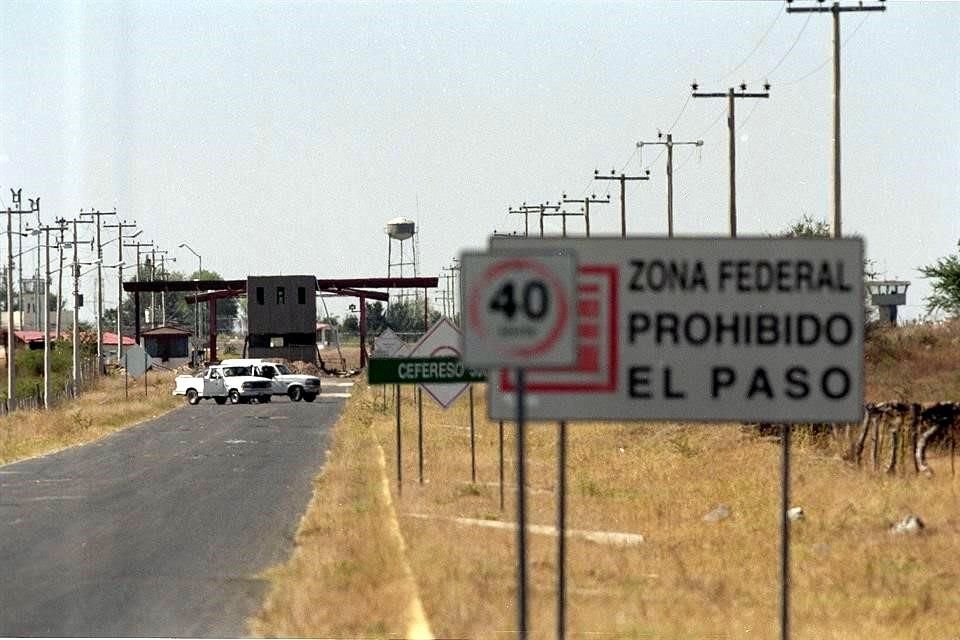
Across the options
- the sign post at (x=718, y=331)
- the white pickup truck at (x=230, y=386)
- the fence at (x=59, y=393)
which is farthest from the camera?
the white pickup truck at (x=230, y=386)

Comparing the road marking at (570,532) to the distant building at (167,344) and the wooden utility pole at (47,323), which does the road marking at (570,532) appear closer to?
the wooden utility pole at (47,323)

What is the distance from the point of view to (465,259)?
10133 millimetres

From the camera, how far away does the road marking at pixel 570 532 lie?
845 inches

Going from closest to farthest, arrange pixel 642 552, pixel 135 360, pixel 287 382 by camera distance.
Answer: pixel 642 552, pixel 135 360, pixel 287 382

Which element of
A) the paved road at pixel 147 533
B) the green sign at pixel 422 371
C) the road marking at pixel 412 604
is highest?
the green sign at pixel 422 371

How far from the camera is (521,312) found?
32.6 ft

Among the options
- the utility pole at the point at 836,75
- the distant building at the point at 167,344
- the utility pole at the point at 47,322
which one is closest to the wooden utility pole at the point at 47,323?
the utility pole at the point at 47,322

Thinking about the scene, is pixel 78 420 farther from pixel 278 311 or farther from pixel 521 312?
pixel 278 311

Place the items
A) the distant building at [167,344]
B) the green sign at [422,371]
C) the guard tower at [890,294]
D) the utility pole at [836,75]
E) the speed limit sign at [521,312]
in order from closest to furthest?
the speed limit sign at [521,312], the green sign at [422,371], the utility pole at [836,75], the distant building at [167,344], the guard tower at [890,294]

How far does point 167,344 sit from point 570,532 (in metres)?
121

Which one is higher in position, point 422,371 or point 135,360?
point 422,371

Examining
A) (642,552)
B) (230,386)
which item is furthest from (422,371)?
(230,386)

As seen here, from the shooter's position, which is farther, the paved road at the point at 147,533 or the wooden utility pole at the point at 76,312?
→ the wooden utility pole at the point at 76,312

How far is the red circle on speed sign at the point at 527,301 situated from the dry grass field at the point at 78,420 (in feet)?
109
